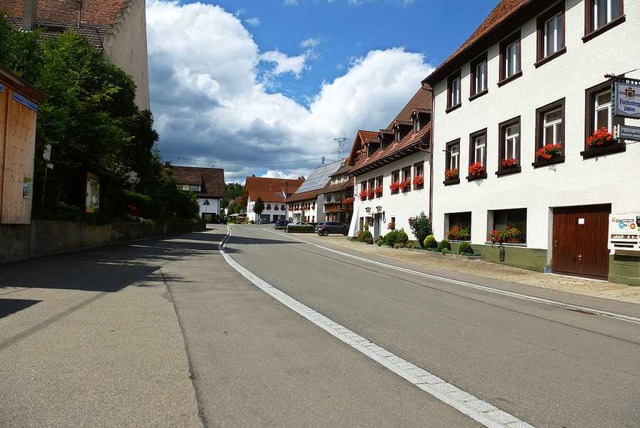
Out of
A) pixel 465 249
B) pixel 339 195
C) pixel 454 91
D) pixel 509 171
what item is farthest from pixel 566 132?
pixel 339 195

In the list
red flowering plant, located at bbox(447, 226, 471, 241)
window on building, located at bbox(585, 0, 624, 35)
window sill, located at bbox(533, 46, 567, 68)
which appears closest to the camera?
window on building, located at bbox(585, 0, 624, 35)

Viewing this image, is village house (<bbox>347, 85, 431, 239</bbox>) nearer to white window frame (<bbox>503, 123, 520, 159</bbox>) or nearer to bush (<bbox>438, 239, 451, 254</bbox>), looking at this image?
bush (<bbox>438, 239, 451, 254</bbox>)

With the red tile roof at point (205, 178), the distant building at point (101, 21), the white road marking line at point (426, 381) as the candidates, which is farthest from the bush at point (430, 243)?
the red tile roof at point (205, 178)

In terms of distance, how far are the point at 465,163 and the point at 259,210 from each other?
8929 cm

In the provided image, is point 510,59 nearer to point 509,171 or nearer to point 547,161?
point 509,171

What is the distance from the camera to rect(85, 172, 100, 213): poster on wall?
774 inches

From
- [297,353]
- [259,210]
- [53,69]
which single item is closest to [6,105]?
[53,69]

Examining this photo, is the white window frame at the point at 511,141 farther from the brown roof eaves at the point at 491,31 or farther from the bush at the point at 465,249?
the bush at the point at 465,249

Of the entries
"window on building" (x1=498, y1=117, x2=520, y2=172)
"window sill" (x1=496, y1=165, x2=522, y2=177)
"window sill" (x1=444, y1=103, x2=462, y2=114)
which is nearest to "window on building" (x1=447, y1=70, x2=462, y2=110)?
"window sill" (x1=444, y1=103, x2=462, y2=114)

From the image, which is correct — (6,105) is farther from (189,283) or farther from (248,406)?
(248,406)

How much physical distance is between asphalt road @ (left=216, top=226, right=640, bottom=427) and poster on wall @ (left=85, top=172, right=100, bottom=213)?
11109mm

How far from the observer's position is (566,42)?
1659cm

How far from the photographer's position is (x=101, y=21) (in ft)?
122

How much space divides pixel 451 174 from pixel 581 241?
9268 millimetres
